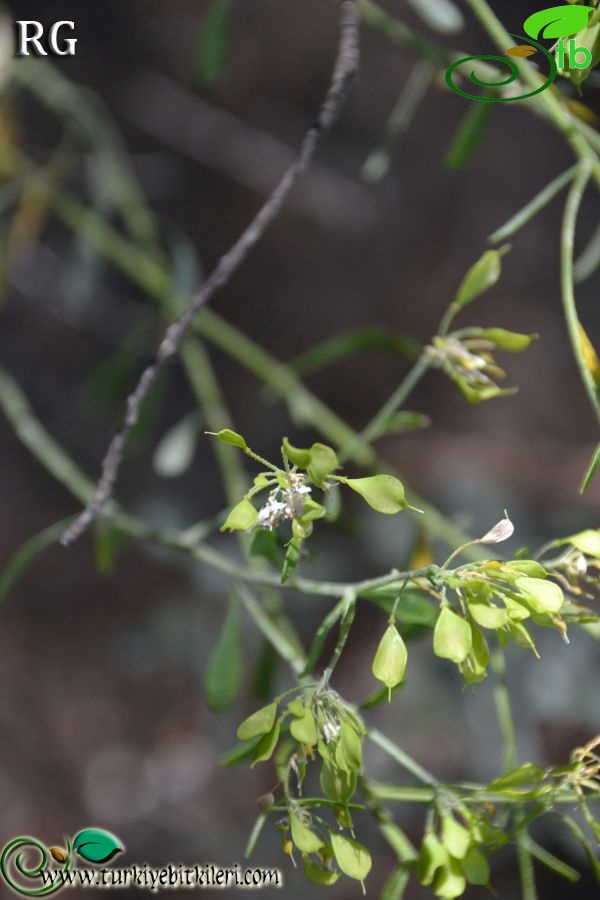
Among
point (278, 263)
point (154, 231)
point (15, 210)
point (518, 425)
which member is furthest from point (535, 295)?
point (15, 210)

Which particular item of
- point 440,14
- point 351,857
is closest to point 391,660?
point 351,857

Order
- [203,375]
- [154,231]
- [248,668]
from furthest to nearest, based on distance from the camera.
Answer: [248,668] < [154,231] < [203,375]

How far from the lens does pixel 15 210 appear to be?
1.33 m

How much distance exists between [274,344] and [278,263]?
0.18m

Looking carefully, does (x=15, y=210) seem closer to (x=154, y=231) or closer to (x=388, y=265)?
(x=154, y=231)

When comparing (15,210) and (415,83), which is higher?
(15,210)

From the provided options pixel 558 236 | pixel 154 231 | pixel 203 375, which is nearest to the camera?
pixel 203 375

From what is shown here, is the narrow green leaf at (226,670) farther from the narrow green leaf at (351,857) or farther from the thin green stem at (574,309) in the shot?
the thin green stem at (574,309)

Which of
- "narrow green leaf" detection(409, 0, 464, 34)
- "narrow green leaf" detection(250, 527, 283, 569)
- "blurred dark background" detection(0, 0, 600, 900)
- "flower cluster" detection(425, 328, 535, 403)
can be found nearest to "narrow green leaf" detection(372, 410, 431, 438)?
"flower cluster" detection(425, 328, 535, 403)

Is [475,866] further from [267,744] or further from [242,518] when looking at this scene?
[242,518]

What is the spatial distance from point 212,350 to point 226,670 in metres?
1.12

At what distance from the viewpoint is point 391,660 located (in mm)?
499

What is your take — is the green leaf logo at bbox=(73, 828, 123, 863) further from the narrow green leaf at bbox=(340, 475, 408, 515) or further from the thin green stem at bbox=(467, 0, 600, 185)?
the thin green stem at bbox=(467, 0, 600, 185)

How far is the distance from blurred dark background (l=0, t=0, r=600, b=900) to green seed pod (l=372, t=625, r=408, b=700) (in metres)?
1.08
